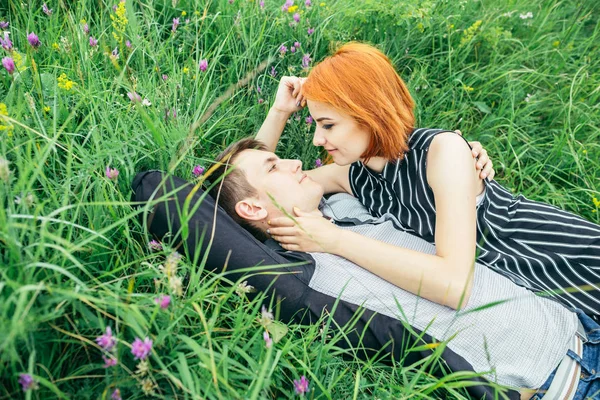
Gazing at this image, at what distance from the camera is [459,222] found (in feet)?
6.50

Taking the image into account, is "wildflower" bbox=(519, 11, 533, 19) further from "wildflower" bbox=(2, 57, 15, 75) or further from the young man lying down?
"wildflower" bbox=(2, 57, 15, 75)

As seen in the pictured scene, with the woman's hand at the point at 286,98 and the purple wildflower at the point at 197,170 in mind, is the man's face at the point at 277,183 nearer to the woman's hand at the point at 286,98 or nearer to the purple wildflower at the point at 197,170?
the purple wildflower at the point at 197,170

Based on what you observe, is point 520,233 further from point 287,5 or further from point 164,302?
point 287,5

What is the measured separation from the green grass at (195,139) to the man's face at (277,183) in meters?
0.29

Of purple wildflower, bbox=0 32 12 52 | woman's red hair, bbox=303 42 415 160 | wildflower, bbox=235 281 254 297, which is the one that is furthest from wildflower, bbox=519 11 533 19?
purple wildflower, bbox=0 32 12 52

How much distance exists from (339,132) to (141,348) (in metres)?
1.37

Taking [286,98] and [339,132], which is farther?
[286,98]

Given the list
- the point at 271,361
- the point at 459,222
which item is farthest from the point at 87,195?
the point at 459,222

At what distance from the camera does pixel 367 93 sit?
7.25 ft

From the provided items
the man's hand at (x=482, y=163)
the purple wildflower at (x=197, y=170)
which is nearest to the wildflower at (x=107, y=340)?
the purple wildflower at (x=197, y=170)

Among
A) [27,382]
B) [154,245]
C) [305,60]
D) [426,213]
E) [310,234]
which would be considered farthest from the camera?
[305,60]

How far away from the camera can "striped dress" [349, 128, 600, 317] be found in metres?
2.20

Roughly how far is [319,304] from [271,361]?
377 millimetres

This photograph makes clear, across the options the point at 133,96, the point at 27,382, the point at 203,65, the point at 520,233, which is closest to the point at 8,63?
the point at 133,96
